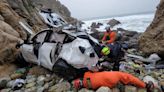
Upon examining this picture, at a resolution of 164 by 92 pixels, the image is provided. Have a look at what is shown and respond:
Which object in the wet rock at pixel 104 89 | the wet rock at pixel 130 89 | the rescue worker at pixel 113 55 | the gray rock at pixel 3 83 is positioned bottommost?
the gray rock at pixel 3 83

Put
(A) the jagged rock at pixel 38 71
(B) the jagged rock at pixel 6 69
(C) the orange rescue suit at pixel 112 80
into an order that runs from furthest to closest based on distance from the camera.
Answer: (B) the jagged rock at pixel 6 69 → (A) the jagged rock at pixel 38 71 → (C) the orange rescue suit at pixel 112 80

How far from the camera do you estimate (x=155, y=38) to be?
1056 cm

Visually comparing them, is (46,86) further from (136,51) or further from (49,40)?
(136,51)

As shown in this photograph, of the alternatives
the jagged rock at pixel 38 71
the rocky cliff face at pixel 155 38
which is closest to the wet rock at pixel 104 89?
the jagged rock at pixel 38 71

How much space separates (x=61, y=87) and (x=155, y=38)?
586 centimetres

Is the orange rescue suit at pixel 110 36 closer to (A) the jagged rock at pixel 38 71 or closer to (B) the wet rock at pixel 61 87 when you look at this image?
(A) the jagged rock at pixel 38 71

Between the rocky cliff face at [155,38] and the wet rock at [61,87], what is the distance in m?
4.82

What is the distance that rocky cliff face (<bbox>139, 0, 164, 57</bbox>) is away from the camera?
988cm

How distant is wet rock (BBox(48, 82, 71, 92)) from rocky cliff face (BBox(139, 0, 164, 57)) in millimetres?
4824

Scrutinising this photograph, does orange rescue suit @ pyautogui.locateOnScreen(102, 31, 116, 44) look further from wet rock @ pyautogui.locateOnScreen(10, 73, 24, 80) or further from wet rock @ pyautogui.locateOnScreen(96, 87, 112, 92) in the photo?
wet rock @ pyautogui.locateOnScreen(96, 87, 112, 92)

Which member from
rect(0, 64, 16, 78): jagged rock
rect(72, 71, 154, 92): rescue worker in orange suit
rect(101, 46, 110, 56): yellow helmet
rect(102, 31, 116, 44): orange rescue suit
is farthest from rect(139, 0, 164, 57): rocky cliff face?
rect(0, 64, 16, 78): jagged rock

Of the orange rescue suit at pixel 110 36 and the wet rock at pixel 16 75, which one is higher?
the orange rescue suit at pixel 110 36

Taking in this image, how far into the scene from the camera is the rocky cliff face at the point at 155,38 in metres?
9.88

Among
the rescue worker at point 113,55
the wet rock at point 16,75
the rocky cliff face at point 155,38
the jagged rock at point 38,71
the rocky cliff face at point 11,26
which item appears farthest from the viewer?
the rocky cliff face at point 155,38
